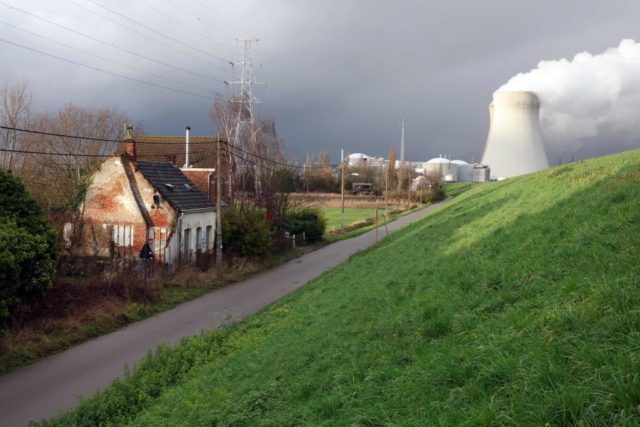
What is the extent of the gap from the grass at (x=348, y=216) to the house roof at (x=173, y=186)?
74.9 feet

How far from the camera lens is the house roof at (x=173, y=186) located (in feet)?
90.9

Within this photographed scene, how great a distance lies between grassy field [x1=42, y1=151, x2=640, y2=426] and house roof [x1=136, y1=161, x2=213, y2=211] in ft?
53.1

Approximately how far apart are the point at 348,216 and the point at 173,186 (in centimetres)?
4140

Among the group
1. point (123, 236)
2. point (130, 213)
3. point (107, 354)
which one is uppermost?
point (130, 213)

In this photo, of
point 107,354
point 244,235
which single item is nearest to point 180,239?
point 244,235

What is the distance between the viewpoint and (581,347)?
4.34 m

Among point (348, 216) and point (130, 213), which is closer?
point (130, 213)

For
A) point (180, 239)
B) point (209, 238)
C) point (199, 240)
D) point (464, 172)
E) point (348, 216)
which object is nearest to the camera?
point (180, 239)

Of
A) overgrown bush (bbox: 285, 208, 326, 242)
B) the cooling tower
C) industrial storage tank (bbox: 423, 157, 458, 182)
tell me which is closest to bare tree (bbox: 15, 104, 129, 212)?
overgrown bush (bbox: 285, 208, 326, 242)

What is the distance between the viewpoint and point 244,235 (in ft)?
104

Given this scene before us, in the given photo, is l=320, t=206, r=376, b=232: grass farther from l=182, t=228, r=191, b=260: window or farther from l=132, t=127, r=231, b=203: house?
l=182, t=228, r=191, b=260: window

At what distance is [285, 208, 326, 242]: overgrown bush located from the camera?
4403 cm

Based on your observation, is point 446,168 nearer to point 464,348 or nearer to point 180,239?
point 180,239

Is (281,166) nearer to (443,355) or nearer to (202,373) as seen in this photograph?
(202,373)
